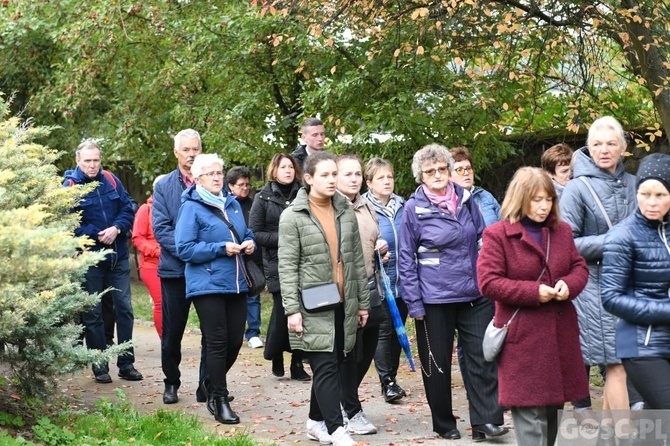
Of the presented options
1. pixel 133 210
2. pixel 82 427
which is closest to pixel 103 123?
pixel 133 210

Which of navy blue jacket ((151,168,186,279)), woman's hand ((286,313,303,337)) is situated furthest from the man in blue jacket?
woman's hand ((286,313,303,337))

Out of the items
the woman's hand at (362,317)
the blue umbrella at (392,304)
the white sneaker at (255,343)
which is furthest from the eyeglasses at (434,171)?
the white sneaker at (255,343)

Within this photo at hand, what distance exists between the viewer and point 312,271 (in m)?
7.14

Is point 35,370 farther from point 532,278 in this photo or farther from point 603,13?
point 603,13

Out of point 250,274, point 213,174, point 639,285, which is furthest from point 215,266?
point 639,285

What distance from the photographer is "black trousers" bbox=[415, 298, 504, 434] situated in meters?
7.43

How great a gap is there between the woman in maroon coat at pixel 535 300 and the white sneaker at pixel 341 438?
1306 millimetres

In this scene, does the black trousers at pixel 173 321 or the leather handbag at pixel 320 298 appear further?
the black trousers at pixel 173 321

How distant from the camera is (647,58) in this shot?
1011cm

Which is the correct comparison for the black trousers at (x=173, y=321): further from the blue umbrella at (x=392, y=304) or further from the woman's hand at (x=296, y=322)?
the woman's hand at (x=296, y=322)

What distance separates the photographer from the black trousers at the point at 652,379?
576cm

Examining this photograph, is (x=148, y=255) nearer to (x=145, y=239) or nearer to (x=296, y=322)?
(x=145, y=239)

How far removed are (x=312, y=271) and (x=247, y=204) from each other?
4.68 m

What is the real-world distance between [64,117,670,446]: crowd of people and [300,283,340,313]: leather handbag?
0.02 m
